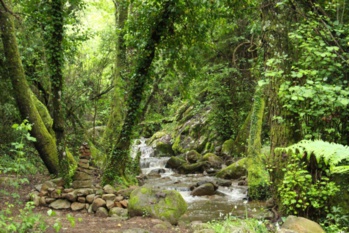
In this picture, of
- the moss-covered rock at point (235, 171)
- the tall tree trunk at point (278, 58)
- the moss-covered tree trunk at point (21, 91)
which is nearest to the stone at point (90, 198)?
the moss-covered tree trunk at point (21, 91)

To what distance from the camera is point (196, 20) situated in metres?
8.04

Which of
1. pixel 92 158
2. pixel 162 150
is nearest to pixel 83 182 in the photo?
pixel 92 158

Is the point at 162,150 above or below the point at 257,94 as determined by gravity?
below

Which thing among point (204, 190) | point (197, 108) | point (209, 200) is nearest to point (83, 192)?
point (209, 200)

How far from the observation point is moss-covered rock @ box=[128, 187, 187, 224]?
661 centimetres

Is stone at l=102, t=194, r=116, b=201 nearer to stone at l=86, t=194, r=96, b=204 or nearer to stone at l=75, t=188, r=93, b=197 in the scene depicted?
stone at l=86, t=194, r=96, b=204

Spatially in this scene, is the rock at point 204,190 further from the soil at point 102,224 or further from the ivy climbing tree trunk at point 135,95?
the soil at point 102,224

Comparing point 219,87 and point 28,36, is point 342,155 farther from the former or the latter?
point 219,87

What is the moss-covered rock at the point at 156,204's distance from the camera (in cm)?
661

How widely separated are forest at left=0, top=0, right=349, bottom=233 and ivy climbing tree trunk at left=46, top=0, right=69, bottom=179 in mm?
26

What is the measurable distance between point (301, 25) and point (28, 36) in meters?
8.27

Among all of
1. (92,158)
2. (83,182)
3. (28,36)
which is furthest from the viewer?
(92,158)

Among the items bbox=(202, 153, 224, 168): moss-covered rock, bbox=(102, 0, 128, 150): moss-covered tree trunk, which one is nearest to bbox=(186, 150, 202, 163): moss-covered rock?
bbox=(202, 153, 224, 168): moss-covered rock

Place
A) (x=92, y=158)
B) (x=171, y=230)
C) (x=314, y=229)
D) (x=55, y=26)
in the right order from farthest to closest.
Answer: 1. (x=92, y=158)
2. (x=55, y=26)
3. (x=171, y=230)
4. (x=314, y=229)
